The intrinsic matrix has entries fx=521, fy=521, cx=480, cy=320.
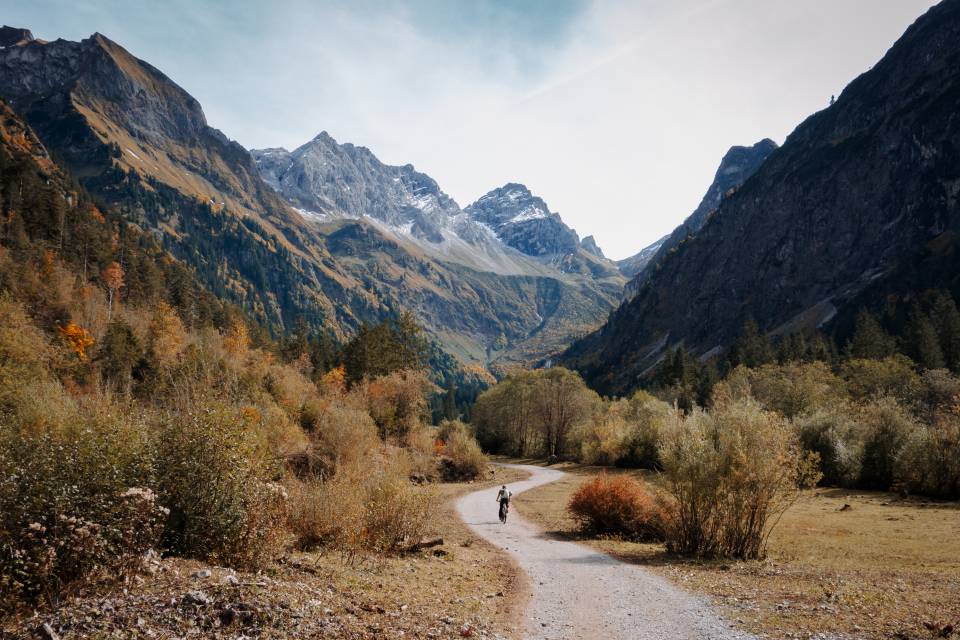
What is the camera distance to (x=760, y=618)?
482 inches

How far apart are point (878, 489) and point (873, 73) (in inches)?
8637

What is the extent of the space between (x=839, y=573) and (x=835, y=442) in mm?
36886

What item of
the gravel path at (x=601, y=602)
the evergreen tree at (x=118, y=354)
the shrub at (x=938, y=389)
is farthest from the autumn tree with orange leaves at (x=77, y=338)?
the shrub at (x=938, y=389)

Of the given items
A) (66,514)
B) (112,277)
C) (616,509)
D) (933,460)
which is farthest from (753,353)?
(66,514)

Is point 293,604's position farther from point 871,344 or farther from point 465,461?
point 871,344

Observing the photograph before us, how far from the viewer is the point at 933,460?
38000 mm

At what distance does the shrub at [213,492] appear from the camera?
10.8m

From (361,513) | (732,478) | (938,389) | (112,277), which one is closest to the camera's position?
(361,513)

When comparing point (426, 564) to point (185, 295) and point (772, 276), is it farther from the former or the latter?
point (772, 276)

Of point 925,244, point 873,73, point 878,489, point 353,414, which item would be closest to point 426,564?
point 353,414

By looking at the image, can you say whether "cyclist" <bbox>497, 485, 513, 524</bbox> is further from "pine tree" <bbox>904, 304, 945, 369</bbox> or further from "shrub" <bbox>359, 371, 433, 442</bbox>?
"pine tree" <bbox>904, 304, 945, 369</bbox>

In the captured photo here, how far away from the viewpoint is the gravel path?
11672 millimetres

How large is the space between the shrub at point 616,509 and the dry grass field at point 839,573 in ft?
4.26

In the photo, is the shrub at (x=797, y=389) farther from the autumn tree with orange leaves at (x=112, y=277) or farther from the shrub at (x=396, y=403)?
the autumn tree with orange leaves at (x=112, y=277)
